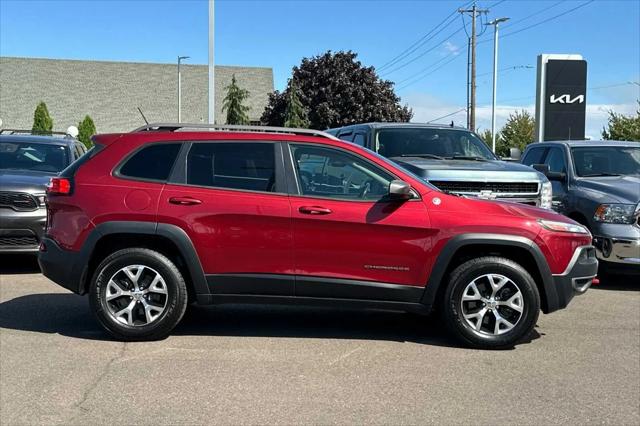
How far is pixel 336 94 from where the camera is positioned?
126 feet

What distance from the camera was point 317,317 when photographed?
265 inches

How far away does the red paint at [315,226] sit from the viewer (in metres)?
5.47

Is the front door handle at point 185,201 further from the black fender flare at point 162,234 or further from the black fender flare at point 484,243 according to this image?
the black fender flare at point 484,243

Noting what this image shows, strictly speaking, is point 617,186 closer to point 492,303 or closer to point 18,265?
point 492,303

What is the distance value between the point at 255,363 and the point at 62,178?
2449 millimetres

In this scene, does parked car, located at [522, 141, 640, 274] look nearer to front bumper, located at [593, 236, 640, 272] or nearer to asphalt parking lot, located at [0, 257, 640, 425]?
front bumper, located at [593, 236, 640, 272]

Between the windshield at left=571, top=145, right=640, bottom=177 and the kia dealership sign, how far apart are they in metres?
13.6

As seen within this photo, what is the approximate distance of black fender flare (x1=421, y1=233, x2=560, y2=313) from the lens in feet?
17.9

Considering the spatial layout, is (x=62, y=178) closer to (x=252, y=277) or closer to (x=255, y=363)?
(x=252, y=277)

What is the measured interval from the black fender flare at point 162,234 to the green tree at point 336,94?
32.5 m

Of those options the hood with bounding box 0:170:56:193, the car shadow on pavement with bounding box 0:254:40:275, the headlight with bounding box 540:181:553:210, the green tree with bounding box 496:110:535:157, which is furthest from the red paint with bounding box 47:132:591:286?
the green tree with bounding box 496:110:535:157

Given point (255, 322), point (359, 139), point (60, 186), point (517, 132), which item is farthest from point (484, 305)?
point (517, 132)

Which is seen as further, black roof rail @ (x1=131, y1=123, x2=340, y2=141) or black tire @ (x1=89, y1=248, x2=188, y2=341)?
black roof rail @ (x1=131, y1=123, x2=340, y2=141)

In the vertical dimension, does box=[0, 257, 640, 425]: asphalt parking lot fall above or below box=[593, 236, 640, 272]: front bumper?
below
